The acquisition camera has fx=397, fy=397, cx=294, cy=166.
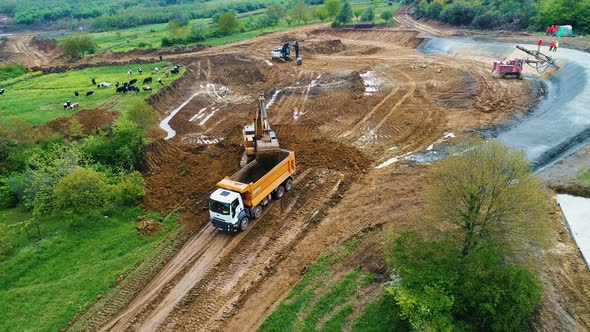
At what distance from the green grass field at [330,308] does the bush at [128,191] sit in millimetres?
12183

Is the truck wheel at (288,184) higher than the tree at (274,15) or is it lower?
lower

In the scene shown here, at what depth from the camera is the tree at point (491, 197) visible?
1397cm

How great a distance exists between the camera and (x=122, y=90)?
42938mm

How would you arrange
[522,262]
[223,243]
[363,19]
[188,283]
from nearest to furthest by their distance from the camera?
[522,262], [188,283], [223,243], [363,19]

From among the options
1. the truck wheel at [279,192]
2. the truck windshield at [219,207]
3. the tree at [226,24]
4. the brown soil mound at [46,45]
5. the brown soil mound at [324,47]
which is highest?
the tree at [226,24]

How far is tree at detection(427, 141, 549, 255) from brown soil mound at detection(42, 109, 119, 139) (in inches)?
1064

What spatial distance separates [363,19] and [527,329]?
70.9m

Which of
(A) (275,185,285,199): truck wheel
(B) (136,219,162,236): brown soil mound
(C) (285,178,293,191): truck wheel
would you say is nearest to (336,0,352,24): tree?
(C) (285,178,293,191): truck wheel

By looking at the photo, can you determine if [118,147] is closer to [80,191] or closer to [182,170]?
[182,170]

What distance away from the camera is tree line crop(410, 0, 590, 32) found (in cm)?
5138

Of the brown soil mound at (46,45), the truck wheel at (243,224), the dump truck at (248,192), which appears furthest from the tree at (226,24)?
the truck wheel at (243,224)

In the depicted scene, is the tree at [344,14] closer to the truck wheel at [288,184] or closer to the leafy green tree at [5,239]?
the truck wheel at [288,184]

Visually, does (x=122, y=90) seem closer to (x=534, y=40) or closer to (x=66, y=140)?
(x=66, y=140)

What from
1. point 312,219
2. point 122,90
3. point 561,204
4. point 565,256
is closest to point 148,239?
point 312,219
